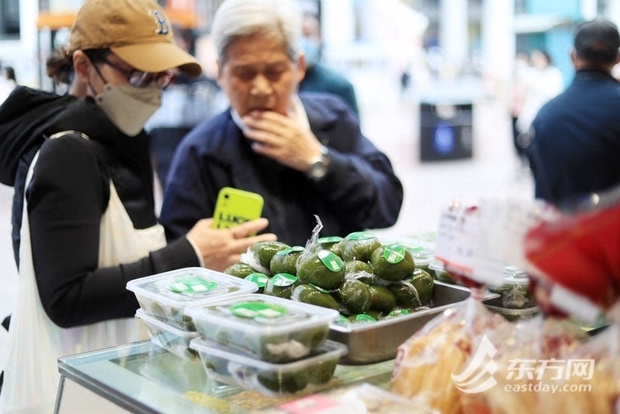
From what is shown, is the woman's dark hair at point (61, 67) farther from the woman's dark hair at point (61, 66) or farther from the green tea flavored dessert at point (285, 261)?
the green tea flavored dessert at point (285, 261)

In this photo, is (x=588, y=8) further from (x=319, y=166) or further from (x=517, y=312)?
(x=517, y=312)

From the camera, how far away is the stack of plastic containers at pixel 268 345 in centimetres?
131

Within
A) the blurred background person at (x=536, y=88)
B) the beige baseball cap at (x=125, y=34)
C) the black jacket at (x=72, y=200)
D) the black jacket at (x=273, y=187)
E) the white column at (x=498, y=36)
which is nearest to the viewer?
the black jacket at (x=72, y=200)

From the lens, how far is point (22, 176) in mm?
2189

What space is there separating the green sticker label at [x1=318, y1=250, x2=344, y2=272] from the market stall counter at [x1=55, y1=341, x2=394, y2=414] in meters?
0.21

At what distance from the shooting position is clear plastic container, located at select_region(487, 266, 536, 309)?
5.82 feet

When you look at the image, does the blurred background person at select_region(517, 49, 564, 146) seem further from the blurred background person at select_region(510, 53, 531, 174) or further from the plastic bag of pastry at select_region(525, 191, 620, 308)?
the plastic bag of pastry at select_region(525, 191, 620, 308)

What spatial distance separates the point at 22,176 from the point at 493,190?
833cm

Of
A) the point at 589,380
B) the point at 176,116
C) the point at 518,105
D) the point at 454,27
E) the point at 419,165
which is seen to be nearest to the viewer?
the point at 589,380

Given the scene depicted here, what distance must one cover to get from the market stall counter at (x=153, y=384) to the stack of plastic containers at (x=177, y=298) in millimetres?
40

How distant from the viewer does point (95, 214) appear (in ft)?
6.87

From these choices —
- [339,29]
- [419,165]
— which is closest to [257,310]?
[419,165]

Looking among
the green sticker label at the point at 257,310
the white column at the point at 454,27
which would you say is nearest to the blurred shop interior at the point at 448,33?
the white column at the point at 454,27

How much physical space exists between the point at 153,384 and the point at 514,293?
30.5 inches
